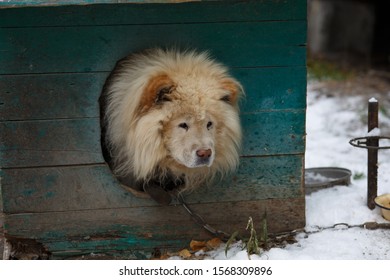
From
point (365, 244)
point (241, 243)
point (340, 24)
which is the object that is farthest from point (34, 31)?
point (340, 24)

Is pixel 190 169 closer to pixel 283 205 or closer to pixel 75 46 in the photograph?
pixel 283 205

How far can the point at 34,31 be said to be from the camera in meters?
Result: 3.49

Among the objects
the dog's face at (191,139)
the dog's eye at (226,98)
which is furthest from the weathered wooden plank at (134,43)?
the dog's face at (191,139)

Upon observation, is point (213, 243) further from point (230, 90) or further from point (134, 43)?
point (134, 43)

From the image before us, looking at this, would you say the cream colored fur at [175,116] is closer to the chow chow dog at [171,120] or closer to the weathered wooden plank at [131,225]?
the chow chow dog at [171,120]

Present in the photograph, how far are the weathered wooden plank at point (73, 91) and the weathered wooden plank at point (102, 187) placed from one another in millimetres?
347

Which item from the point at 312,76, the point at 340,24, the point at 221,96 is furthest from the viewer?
the point at 340,24

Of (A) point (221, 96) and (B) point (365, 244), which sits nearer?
(A) point (221, 96)

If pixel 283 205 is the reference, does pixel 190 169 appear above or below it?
above

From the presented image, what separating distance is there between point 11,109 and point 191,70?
108 centimetres

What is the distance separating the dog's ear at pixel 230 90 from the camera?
3490mm

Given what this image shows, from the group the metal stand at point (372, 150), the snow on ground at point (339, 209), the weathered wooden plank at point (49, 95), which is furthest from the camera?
the metal stand at point (372, 150)

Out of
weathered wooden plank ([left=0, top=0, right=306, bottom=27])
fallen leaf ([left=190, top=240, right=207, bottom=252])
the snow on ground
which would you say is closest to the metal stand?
the snow on ground

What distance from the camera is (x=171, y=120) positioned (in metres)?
3.41
